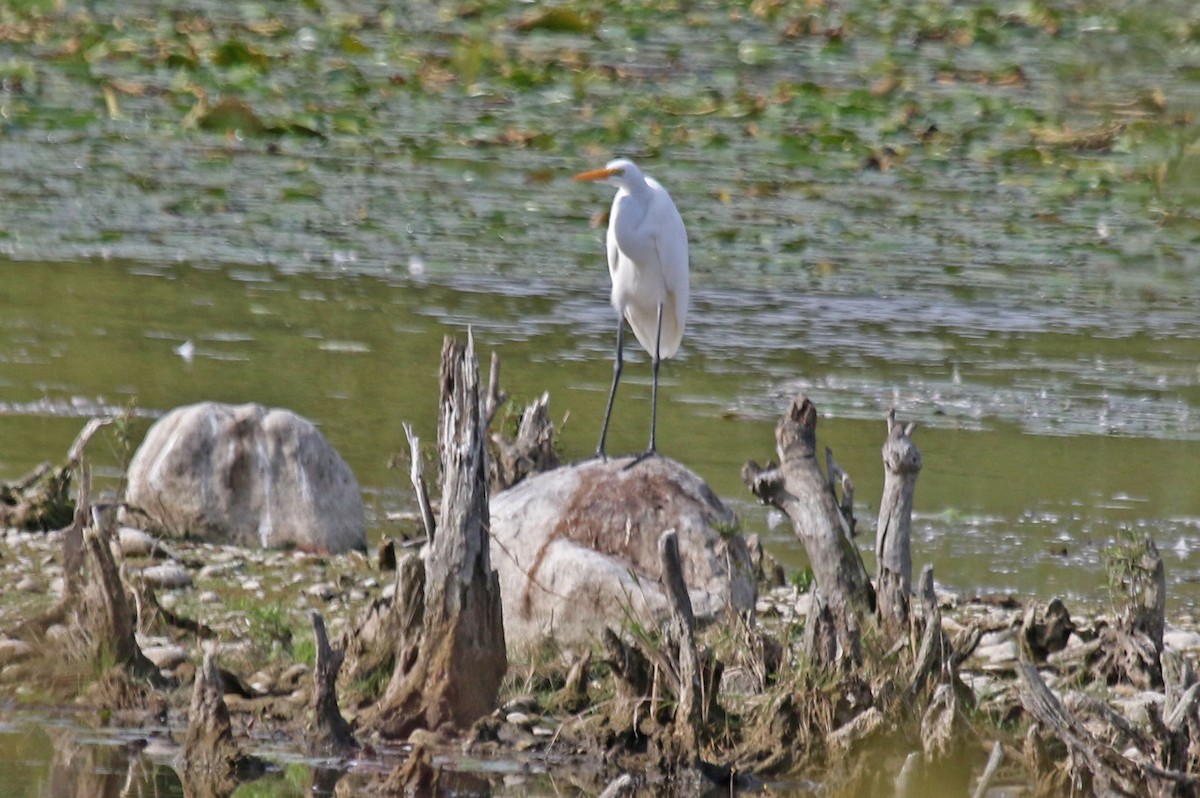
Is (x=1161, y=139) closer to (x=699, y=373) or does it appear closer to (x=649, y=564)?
(x=649, y=564)

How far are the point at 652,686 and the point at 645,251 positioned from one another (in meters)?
3.37

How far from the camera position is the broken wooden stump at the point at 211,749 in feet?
17.0

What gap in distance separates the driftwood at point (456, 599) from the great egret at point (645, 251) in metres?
2.78

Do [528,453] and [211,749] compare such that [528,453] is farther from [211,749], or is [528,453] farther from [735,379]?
[735,379]

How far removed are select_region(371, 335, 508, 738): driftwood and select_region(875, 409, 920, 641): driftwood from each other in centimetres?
115

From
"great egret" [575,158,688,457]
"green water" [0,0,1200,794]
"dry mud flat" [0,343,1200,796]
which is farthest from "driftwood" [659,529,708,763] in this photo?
"great egret" [575,158,688,457]

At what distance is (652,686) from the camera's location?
5.45m

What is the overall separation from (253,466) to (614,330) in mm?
4315

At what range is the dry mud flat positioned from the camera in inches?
207

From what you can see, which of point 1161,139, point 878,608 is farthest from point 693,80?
point 1161,139

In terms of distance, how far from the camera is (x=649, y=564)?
678 cm

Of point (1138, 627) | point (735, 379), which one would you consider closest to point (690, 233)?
point (735, 379)

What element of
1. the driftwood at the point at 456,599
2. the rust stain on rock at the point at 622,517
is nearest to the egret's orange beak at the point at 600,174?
the rust stain on rock at the point at 622,517

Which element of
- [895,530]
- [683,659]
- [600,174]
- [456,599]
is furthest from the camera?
[600,174]
